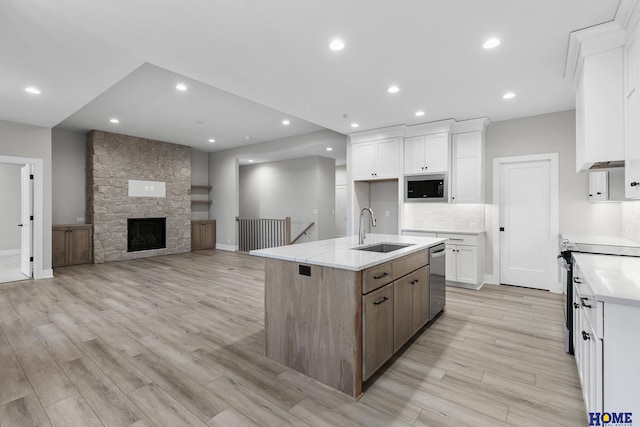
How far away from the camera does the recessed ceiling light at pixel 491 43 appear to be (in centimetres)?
266

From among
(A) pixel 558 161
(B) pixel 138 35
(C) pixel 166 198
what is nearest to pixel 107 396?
(B) pixel 138 35

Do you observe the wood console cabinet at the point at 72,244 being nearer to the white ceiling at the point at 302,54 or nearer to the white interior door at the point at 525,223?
the white ceiling at the point at 302,54

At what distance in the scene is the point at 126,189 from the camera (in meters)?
7.42

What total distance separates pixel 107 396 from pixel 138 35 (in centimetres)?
281

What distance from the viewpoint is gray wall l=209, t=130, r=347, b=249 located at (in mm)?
8196

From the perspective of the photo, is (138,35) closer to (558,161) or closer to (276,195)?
(558,161)

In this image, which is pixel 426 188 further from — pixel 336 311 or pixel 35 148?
pixel 35 148

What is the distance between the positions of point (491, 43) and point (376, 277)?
91.6 inches

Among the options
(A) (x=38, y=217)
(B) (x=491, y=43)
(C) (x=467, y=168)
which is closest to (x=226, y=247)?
(A) (x=38, y=217)

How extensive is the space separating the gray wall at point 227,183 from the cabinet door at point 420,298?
17.5ft

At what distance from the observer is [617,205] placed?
4.11 metres

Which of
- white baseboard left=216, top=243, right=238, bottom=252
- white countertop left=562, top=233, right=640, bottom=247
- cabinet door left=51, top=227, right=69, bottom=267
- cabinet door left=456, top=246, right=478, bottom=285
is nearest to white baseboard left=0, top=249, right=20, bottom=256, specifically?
cabinet door left=51, top=227, right=69, bottom=267

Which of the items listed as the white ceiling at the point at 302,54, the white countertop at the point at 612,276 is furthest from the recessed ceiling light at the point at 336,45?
the white countertop at the point at 612,276

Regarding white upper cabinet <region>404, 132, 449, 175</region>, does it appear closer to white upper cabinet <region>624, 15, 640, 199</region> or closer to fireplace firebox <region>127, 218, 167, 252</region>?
white upper cabinet <region>624, 15, 640, 199</region>
